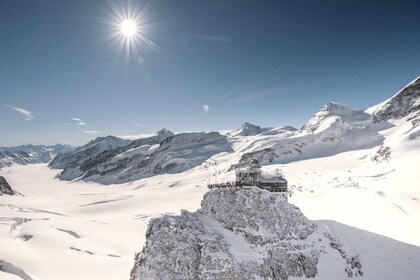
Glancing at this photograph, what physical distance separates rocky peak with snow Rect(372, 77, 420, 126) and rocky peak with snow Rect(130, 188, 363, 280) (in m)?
143

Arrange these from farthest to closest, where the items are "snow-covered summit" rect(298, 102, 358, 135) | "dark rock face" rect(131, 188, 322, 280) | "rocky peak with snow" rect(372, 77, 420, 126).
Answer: "snow-covered summit" rect(298, 102, 358, 135) → "rocky peak with snow" rect(372, 77, 420, 126) → "dark rock face" rect(131, 188, 322, 280)

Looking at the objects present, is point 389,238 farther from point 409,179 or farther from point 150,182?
point 150,182

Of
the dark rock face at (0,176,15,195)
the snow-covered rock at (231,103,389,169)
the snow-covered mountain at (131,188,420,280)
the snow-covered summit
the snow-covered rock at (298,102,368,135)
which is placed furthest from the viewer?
the snow-covered summit

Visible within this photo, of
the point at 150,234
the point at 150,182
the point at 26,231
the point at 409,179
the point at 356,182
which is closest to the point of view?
the point at 150,234

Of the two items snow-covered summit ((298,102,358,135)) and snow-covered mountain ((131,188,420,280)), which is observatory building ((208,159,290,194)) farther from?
snow-covered summit ((298,102,358,135))

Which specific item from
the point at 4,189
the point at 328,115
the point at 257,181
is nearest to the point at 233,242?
the point at 257,181

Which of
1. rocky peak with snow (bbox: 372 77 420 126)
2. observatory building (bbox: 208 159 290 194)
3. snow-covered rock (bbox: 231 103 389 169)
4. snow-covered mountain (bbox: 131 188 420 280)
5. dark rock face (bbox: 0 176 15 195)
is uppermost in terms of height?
rocky peak with snow (bbox: 372 77 420 126)

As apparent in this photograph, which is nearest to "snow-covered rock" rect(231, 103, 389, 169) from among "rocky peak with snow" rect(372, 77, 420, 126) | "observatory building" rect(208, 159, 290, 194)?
"rocky peak with snow" rect(372, 77, 420, 126)

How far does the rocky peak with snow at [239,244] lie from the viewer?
2875cm

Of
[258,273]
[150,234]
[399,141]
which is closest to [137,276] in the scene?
[150,234]

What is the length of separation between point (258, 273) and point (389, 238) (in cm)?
2486

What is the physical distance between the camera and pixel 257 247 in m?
33.0

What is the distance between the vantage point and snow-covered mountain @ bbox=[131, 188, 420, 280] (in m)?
28.9

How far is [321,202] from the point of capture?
62969 millimetres
